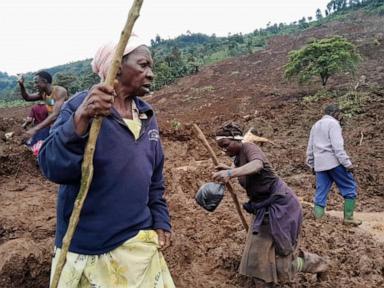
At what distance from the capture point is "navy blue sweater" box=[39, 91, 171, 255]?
5.90 ft

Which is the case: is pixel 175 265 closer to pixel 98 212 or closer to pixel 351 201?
pixel 98 212

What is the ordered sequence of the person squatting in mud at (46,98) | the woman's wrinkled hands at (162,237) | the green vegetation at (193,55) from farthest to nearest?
the green vegetation at (193,55) → the person squatting in mud at (46,98) → the woman's wrinkled hands at (162,237)

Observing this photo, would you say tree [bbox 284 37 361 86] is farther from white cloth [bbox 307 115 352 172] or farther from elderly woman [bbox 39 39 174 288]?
elderly woman [bbox 39 39 174 288]

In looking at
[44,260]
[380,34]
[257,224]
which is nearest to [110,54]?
[257,224]

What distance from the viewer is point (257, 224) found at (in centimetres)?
344

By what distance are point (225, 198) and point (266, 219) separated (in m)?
3.02

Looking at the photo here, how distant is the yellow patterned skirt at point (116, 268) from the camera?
6.45 feet

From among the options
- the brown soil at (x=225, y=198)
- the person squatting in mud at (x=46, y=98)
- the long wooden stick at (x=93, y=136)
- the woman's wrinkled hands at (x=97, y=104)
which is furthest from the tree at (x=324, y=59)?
the woman's wrinkled hands at (x=97, y=104)

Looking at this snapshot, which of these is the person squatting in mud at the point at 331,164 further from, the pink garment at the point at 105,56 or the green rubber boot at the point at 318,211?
the pink garment at the point at 105,56

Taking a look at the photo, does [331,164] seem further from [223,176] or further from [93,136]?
[93,136]

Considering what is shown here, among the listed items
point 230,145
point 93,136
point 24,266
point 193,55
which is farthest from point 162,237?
point 193,55

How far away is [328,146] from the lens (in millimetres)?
5668

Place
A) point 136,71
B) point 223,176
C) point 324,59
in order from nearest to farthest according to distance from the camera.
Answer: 1. point 136,71
2. point 223,176
3. point 324,59

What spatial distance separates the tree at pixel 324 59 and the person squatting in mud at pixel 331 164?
792 cm
